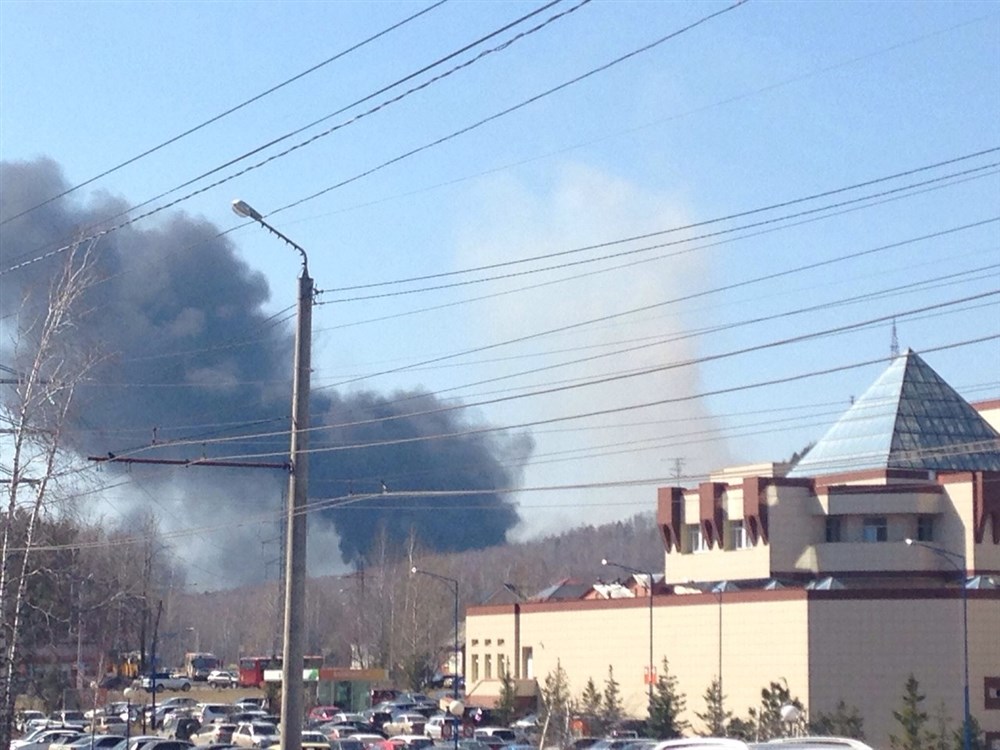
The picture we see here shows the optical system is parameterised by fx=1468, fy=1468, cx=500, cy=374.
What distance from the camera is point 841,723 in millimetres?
60969

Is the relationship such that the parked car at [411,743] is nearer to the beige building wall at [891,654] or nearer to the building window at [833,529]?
the beige building wall at [891,654]

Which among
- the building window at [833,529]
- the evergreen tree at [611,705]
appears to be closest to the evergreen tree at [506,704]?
the evergreen tree at [611,705]

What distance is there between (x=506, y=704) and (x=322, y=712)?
1112 cm

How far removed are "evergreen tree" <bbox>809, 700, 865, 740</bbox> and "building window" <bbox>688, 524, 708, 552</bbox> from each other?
19455 millimetres

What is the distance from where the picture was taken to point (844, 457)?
3371 inches

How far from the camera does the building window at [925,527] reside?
3034 inches

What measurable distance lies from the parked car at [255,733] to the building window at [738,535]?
1105 inches

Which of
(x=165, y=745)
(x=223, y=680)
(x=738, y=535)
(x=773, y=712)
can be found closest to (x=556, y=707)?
(x=773, y=712)

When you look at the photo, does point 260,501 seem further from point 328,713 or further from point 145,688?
point 328,713

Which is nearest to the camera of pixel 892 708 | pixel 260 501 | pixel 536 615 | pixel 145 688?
pixel 892 708

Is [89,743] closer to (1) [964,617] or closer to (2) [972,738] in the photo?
(2) [972,738]

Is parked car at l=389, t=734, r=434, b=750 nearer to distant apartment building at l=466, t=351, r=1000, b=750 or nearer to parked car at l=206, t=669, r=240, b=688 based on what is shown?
distant apartment building at l=466, t=351, r=1000, b=750

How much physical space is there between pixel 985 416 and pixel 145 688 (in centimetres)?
6166

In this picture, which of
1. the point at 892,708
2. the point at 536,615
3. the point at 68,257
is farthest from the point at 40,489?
the point at 536,615
